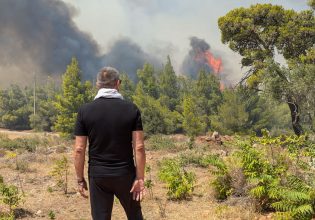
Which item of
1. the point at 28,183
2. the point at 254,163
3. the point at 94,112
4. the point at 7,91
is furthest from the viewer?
the point at 7,91

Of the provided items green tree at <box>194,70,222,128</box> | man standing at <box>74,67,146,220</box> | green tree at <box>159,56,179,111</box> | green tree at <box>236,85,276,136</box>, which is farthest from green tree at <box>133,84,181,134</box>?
man standing at <box>74,67,146,220</box>

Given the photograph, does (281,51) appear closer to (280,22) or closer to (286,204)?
(280,22)

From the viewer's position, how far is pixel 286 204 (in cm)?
579

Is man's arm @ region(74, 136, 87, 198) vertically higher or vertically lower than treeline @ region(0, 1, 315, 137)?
lower

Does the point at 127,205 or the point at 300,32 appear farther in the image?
the point at 300,32

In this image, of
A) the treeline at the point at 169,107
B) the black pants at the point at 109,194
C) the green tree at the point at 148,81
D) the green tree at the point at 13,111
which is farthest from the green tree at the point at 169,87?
the black pants at the point at 109,194

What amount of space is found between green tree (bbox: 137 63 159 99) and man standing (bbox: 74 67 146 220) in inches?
2046

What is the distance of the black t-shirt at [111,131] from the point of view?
3580 millimetres

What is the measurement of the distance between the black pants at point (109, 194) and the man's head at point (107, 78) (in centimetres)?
87

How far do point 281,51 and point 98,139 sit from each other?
20.2 metres

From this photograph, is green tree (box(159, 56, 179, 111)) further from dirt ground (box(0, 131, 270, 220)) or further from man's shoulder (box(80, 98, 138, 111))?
man's shoulder (box(80, 98, 138, 111))

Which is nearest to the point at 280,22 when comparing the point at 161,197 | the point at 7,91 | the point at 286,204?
the point at 161,197

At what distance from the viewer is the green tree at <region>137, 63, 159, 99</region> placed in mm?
56281

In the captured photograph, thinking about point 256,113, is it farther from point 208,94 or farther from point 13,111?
point 13,111
